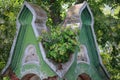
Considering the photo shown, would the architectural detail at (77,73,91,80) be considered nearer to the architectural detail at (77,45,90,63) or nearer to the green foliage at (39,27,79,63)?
the architectural detail at (77,45,90,63)

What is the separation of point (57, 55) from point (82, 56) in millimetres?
1216

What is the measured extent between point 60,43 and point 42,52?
1.78ft

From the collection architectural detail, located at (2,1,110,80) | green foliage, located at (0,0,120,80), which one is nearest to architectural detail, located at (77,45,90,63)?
architectural detail, located at (2,1,110,80)

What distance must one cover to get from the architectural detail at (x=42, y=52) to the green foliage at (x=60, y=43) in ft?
0.44

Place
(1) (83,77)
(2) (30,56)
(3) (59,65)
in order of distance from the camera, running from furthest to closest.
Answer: (1) (83,77) → (2) (30,56) → (3) (59,65)

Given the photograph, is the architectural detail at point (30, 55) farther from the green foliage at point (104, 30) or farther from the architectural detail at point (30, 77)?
the green foliage at point (104, 30)

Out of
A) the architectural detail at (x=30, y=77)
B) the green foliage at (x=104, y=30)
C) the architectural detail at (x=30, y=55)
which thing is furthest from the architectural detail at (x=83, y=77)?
the green foliage at (x=104, y=30)

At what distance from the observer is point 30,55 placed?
29.6 ft

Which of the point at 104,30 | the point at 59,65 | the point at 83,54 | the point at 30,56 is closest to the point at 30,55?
the point at 30,56

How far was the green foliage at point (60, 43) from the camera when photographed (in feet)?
27.0

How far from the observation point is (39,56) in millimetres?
8672

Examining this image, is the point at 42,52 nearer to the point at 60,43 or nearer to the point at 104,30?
the point at 60,43

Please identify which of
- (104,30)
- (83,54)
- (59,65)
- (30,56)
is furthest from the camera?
(104,30)

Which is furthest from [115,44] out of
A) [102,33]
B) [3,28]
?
[3,28]
